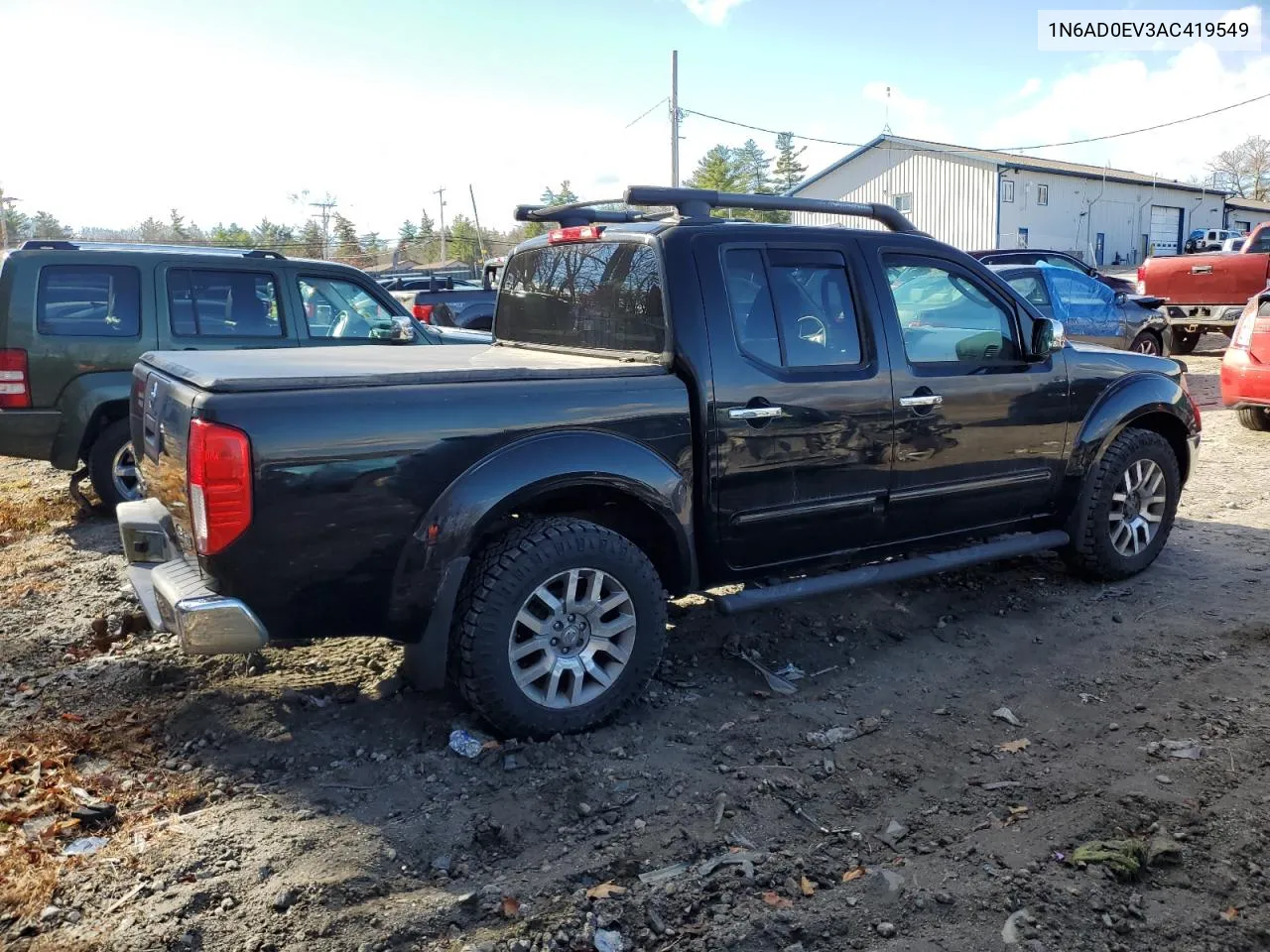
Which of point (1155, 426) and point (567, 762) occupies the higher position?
point (1155, 426)

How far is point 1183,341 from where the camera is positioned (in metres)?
17.0

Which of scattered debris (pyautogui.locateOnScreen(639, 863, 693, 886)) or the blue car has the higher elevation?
the blue car

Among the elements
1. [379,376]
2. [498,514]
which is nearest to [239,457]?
[379,376]

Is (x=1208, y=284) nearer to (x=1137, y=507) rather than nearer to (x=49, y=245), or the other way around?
(x=1137, y=507)

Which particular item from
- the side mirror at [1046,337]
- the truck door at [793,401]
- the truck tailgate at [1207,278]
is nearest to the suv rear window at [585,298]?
the truck door at [793,401]

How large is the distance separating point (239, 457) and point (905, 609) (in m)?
3.45

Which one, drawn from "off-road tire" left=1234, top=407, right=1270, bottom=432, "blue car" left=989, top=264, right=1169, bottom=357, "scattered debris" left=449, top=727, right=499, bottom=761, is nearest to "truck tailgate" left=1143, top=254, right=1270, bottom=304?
"blue car" left=989, top=264, right=1169, bottom=357

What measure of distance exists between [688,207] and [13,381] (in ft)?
15.9

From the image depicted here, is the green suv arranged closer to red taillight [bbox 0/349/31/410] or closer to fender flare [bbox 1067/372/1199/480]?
red taillight [bbox 0/349/31/410]

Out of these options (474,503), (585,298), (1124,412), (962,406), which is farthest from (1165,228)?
(474,503)

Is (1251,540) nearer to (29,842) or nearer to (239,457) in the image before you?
(239,457)

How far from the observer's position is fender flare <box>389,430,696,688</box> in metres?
3.53

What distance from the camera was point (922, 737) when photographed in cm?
396

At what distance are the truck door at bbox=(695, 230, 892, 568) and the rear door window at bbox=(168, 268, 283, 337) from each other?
4.56m
